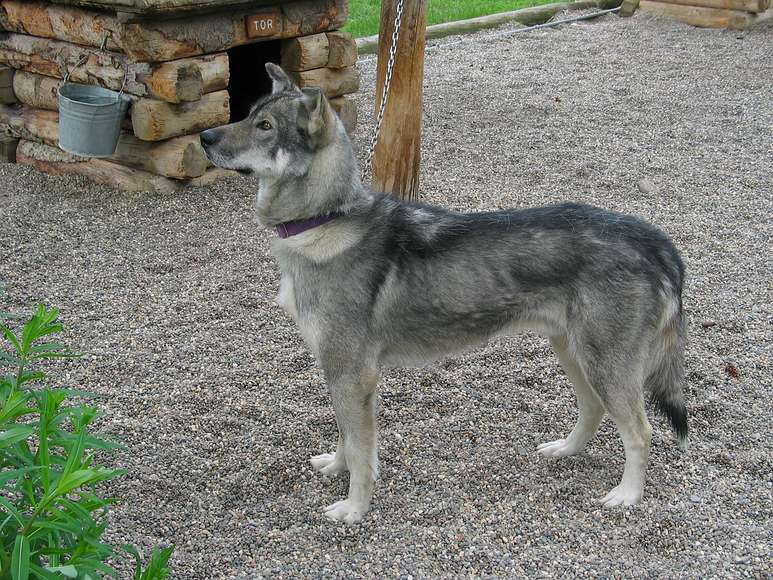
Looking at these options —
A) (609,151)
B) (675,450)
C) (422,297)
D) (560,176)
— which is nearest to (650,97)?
(609,151)

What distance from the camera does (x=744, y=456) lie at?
3.97 m

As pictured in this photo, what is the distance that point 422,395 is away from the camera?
447 cm

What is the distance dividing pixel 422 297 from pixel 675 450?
1.56 m

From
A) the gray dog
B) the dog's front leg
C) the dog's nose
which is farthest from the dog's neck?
the dog's front leg

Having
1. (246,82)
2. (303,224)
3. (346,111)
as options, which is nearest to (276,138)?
(303,224)

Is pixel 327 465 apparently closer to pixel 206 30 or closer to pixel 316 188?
pixel 316 188

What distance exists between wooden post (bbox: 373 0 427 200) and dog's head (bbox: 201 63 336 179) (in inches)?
106

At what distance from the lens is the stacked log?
40.1ft

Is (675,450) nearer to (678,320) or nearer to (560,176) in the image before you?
(678,320)

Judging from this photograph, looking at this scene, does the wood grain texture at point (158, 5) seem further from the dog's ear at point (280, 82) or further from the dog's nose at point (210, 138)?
the dog's nose at point (210, 138)

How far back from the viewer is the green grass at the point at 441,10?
12131 millimetres

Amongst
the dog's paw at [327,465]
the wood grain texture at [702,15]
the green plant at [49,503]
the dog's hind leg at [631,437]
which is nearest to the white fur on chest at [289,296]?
the dog's paw at [327,465]

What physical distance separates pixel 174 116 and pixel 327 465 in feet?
12.4

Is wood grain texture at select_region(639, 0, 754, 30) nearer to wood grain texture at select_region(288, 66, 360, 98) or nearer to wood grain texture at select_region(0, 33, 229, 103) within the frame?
wood grain texture at select_region(288, 66, 360, 98)
